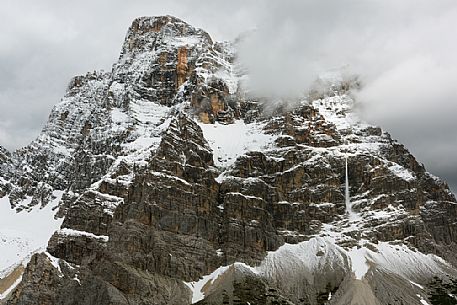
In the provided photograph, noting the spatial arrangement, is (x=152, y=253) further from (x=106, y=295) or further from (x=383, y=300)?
(x=383, y=300)

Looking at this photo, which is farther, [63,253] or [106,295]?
[63,253]

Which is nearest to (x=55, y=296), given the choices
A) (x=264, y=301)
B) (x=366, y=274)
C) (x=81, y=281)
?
(x=81, y=281)

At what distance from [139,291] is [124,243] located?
1816 cm

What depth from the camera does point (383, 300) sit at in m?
186

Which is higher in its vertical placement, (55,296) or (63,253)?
(63,253)

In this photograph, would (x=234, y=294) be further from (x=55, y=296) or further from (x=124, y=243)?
(x=55, y=296)

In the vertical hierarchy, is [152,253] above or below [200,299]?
above

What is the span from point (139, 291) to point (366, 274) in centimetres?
6810

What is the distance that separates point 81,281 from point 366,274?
84.2 metres

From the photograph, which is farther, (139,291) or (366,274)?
(366,274)

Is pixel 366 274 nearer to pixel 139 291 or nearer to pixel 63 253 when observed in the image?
pixel 139 291

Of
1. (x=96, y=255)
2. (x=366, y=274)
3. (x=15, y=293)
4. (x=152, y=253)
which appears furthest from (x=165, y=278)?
(x=366, y=274)

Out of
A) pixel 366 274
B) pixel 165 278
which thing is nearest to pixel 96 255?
pixel 165 278

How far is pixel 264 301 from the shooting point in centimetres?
18762
